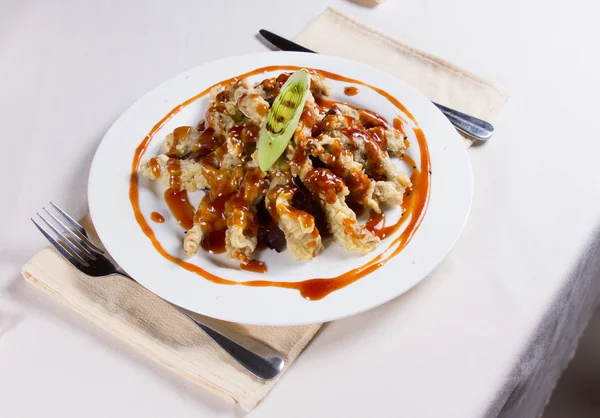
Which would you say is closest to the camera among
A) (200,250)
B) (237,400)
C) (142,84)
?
(237,400)

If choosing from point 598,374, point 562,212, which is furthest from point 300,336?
point 598,374

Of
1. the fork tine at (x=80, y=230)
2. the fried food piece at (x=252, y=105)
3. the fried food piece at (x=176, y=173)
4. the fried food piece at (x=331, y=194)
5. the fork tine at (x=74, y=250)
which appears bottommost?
the fork tine at (x=74, y=250)

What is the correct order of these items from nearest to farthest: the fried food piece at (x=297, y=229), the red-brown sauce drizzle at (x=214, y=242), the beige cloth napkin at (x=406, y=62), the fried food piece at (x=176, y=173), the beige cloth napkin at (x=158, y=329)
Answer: the beige cloth napkin at (x=158, y=329)
the fried food piece at (x=297, y=229)
the red-brown sauce drizzle at (x=214, y=242)
the fried food piece at (x=176, y=173)
the beige cloth napkin at (x=406, y=62)

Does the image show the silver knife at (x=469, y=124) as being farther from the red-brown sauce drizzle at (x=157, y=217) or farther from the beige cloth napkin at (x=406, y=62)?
the red-brown sauce drizzle at (x=157, y=217)

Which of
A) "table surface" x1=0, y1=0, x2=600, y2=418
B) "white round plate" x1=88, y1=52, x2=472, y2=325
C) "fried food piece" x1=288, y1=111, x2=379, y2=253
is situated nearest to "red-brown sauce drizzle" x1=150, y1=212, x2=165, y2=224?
"white round plate" x1=88, y1=52, x2=472, y2=325

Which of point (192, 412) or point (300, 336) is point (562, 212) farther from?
point (192, 412)

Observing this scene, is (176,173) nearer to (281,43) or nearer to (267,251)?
(267,251)

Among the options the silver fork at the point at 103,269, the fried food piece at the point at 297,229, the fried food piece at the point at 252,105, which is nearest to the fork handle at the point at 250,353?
the silver fork at the point at 103,269
